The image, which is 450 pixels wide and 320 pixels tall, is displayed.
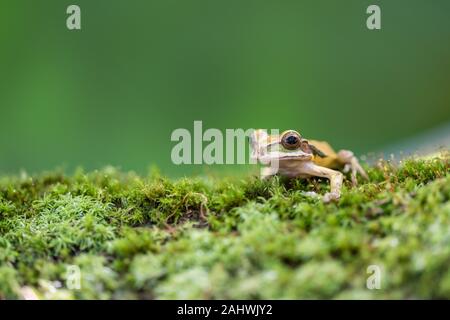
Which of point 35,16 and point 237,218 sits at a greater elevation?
point 35,16

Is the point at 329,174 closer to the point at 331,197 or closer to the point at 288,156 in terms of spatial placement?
the point at 288,156

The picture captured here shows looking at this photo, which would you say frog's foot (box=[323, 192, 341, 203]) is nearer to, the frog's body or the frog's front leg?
the frog's front leg

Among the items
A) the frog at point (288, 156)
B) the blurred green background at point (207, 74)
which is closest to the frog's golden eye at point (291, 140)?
the frog at point (288, 156)

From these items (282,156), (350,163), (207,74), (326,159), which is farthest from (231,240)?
(207,74)

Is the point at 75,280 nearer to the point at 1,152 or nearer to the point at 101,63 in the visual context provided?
the point at 1,152

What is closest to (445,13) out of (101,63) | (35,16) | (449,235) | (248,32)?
(248,32)

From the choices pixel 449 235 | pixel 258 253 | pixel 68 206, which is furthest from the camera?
pixel 68 206
